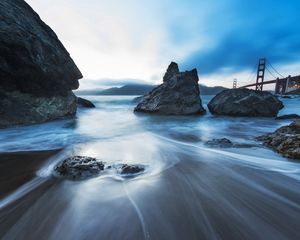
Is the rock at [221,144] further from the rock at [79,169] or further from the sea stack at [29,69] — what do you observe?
the sea stack at [29,69]

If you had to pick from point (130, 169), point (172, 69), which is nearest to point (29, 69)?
point (130, 169)

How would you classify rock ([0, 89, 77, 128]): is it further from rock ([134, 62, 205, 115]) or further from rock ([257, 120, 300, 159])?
rock ([257, 120, 300, 159])

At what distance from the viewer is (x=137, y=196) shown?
2.11 metres

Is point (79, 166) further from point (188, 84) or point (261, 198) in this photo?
point (188, 84)

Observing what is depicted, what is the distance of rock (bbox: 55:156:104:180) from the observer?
→ 8.43 ft

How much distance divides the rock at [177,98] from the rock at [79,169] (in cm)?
1108

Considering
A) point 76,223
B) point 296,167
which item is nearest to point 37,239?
point 76,223

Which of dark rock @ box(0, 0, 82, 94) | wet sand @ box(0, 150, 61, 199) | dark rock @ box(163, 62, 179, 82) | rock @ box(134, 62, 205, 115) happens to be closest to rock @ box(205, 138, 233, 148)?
wet sand @ box(0, 150, 61, 199)

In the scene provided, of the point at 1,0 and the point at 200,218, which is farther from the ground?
the point at 1,0

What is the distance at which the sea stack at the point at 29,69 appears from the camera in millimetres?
6535

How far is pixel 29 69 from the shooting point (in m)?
7.20

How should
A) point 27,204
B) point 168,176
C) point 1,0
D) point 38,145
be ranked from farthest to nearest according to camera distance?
point 1,0 < point 38,145 < point 168,176 < point 27,204

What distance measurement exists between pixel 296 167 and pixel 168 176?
79.9 inches

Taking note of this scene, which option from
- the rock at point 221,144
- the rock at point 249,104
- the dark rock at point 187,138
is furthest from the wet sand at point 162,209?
the rock at point 249,104
